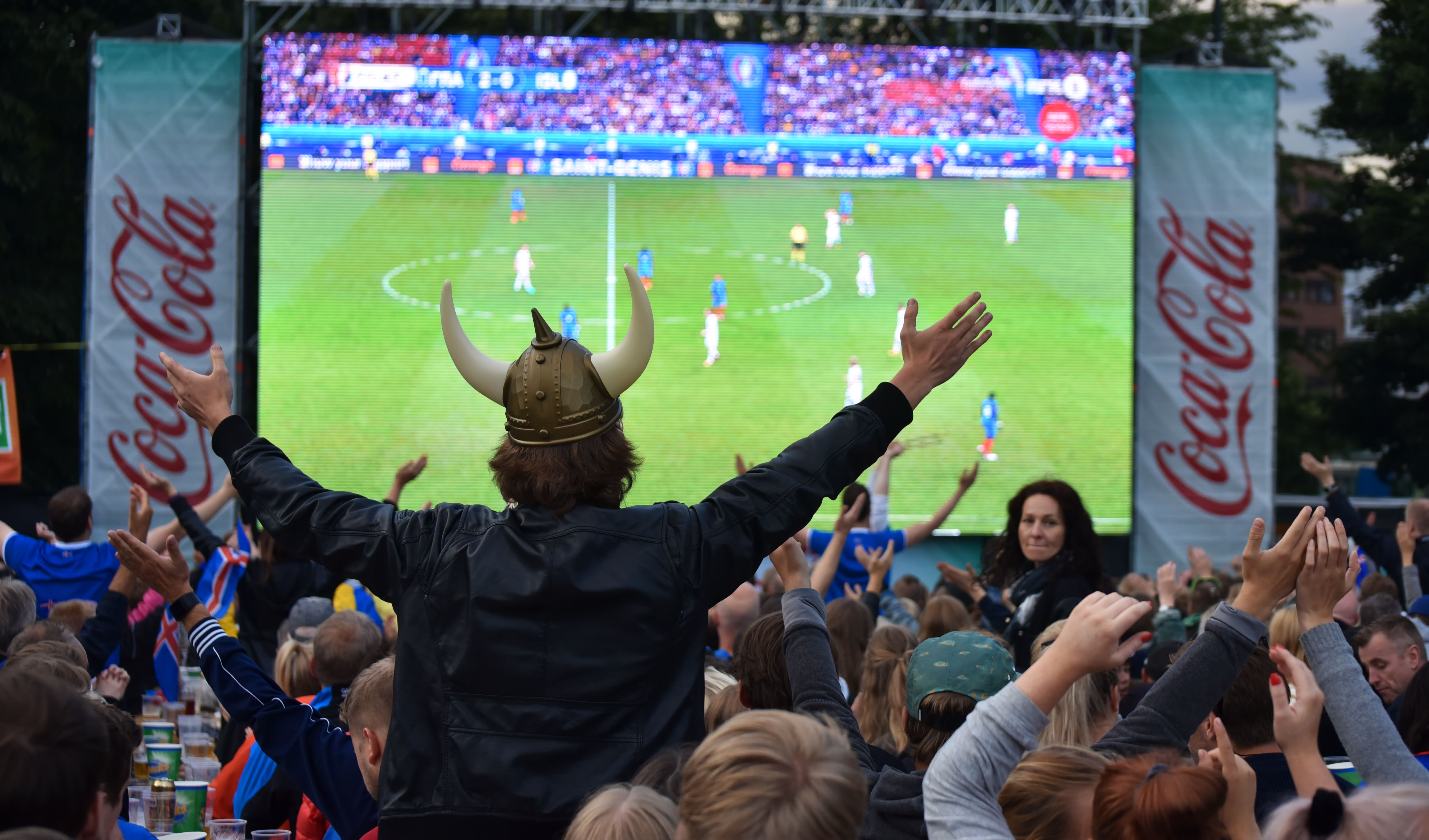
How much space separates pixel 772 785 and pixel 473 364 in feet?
3.47

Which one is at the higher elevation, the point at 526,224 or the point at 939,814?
the point at 526,224

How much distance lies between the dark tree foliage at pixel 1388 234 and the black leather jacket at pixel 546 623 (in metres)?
21.1

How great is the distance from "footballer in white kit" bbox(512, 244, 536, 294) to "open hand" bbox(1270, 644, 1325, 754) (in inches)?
452

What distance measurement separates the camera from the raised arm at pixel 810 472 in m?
2.38

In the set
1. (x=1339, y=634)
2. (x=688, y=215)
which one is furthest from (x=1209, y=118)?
(x=1339, y=634)

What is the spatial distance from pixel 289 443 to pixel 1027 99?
7.82 m

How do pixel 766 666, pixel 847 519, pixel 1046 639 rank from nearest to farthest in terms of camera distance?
pixel 766 666
pixel 1046 639
pixel 847 519

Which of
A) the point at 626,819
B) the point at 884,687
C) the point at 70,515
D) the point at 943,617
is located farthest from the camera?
the point at 70,515

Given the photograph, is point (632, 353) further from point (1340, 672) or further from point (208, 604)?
point (208, 604)

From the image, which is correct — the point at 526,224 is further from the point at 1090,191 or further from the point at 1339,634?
the point at 1339,634

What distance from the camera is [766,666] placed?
3107 mm

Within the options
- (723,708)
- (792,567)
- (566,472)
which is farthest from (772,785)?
(723,708)

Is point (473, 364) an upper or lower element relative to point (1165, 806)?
upper

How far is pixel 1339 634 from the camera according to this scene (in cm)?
243
